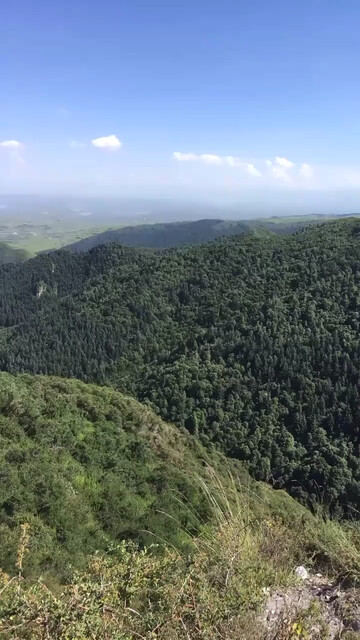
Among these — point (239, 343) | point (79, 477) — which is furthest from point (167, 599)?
point (239, 343)

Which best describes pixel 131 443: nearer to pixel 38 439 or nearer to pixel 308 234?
Answer: pixel 38 439

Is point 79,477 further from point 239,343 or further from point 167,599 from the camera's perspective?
point 239,343

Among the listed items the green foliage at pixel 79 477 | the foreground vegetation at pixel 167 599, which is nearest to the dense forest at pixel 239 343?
the green foliage at pixel 79 477

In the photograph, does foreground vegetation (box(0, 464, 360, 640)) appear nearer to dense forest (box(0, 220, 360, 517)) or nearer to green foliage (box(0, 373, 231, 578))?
green foliage (box(0, 373, 231, 578))

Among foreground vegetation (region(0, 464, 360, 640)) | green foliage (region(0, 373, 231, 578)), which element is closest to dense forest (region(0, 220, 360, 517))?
green foliage (region(0, 373, 231, 578))

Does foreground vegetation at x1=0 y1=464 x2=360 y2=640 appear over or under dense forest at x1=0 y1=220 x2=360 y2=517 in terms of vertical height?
over

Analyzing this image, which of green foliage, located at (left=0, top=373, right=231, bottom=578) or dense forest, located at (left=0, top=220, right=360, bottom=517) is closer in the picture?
green foliage, located at (left=0, top=373, right=231, bottom=578)

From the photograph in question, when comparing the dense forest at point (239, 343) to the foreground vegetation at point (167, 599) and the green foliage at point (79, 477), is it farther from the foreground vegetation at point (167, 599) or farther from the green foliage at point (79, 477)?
the foreground vegetation at point (167, 599)

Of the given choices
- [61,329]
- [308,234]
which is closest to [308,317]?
[308,234]
